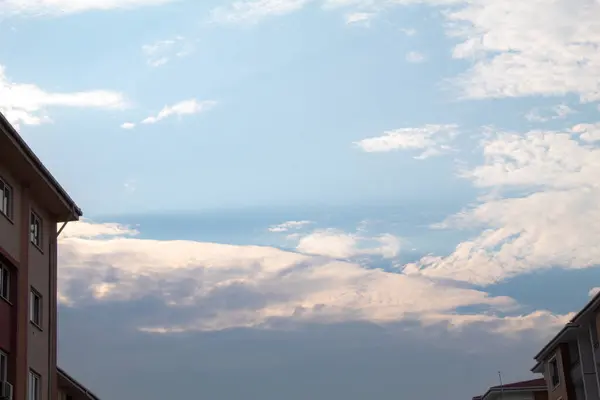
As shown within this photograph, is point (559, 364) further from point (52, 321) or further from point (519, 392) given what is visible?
point (52, 321)

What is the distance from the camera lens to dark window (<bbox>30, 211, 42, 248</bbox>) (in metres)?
33.2

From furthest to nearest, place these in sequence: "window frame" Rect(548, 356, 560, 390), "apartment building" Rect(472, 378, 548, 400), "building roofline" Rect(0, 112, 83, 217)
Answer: "apartment building" Rect(472, 378, 548, 400)
"window frame" Rect(548, 356, 560, 390)
"building roofline" Rect(0, 112, 83, 217)

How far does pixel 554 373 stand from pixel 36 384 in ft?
112

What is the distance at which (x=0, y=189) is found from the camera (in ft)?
98.7

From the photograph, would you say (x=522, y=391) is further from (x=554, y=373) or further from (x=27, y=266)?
(x=27, y=266)

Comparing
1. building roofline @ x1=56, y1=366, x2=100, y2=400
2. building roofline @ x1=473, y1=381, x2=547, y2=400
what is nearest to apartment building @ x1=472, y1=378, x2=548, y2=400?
building roofline @ x1=473, y1=381, x2=547, y2=400

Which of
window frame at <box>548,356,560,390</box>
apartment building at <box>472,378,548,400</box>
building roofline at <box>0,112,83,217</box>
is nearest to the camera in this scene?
building roofline at <box>0,112,83,217</box>

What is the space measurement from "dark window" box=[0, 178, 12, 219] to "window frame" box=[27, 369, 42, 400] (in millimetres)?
5271

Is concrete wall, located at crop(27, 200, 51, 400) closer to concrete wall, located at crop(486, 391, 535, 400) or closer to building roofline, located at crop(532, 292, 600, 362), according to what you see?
building roofline, located at crop(532, 292, 600, 362)

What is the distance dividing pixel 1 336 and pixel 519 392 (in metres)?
45.1

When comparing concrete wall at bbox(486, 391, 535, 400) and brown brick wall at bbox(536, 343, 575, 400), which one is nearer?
brown brick wall at bbox(536, 343, 575, 400)

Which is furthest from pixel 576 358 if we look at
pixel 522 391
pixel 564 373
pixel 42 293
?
pixel 42 293

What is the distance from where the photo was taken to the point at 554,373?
56.7 meters

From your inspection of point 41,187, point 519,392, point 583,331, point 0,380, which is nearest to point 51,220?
point 41,187
